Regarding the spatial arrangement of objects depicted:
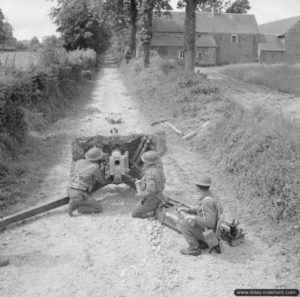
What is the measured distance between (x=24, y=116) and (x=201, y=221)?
24.4 feet

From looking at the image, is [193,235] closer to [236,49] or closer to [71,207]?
[71,207]

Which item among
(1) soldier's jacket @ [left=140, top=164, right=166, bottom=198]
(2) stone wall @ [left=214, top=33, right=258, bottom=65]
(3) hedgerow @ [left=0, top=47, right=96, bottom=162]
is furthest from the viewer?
(2) stone wall @ [left=214, top=33, right=258, bottom=65]

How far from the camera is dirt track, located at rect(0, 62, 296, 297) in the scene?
4598 millimetres

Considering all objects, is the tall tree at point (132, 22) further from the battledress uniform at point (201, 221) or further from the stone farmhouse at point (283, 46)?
the battledress uniform at point (201, 221)

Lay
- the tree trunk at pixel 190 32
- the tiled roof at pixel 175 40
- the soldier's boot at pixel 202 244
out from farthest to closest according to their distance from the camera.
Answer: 1. the tiled roof at pixel 175 40
2. the tree trunk at pixel 190 32
3. the soldier's boot at pixel 202 244

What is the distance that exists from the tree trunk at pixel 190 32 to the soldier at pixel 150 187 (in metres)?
14.2

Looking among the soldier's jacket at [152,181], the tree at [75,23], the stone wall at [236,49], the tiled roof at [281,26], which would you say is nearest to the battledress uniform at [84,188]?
the soldier's jacket at [152,181]

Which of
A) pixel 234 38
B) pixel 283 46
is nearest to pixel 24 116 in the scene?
pixel 234 38

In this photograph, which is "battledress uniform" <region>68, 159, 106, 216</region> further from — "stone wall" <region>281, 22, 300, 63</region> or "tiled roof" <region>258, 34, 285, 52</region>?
"stone wall" <region>281, 22, 300, 63</region>

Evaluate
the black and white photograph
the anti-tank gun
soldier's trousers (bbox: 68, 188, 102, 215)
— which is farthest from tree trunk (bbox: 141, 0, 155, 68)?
soldier's trousers (bbox: 68, 188, 102, 215)

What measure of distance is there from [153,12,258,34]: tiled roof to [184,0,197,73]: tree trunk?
121ft

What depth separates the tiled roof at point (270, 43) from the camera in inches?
2286

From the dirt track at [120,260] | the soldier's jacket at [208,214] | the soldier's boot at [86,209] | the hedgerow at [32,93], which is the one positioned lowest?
the dirt track at [120,260]

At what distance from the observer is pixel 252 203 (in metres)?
6.90
